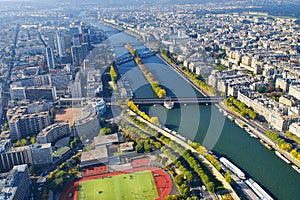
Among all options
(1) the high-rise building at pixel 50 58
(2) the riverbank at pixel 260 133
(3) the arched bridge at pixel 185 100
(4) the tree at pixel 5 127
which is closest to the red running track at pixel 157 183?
(2) the riverbank at pixel 260 133

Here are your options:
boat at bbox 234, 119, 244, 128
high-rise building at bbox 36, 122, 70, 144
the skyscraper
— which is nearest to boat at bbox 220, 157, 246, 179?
boat at bbox 234, 119, 244, 128

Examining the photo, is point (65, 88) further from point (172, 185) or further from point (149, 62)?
point (172, 185)

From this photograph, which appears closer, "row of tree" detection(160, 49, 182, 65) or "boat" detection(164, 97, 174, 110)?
"boat" detection(164, 97, 174, 110)

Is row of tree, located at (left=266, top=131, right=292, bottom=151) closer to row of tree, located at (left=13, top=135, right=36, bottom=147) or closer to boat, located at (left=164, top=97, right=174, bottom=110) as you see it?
boat, located at (left=164, top=97, right=174, bottom=110)

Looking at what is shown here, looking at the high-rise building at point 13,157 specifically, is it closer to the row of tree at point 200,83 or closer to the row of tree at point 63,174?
the row of tree at point 63,174

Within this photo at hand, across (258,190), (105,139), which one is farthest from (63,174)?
(258,190)

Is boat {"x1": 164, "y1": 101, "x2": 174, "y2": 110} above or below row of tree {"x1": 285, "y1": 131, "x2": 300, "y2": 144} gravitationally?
above

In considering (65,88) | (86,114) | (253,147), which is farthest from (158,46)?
(253,147)
